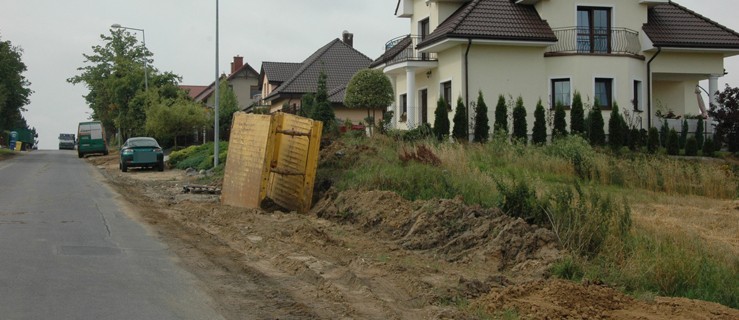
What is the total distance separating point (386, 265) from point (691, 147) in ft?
70.7

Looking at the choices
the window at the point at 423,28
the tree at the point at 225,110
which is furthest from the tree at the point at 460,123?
the tree at the point at 225,110

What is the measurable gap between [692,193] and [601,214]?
10.2 metres

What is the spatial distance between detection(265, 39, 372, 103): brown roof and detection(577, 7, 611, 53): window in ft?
72.2

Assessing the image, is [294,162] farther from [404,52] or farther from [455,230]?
[404,52]

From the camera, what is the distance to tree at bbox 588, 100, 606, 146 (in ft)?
88.6

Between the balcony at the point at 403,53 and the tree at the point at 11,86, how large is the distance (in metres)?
30.5

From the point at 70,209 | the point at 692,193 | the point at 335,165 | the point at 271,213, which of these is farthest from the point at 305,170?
the point at 692,193

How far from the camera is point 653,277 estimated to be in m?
8.66

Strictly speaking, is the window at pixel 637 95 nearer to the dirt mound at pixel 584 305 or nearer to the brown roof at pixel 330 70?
the brown roof at pixel 330 70

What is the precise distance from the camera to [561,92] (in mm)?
29641

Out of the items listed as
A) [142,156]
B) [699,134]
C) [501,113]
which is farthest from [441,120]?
[142,156]

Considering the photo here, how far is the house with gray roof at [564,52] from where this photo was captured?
2892cm

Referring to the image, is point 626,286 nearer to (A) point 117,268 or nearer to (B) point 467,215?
(B) point 467,215

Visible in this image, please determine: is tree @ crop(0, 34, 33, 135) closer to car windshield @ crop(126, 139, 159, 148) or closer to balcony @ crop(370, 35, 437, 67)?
car windshield @ crop(126, 139, 159, 148)
